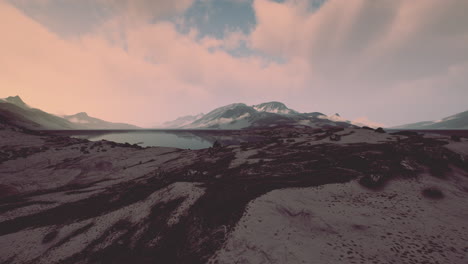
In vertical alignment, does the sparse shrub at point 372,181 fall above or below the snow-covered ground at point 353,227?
above

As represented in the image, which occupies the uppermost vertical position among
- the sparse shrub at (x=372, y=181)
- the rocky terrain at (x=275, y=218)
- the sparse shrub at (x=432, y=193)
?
the sparse shrub at (x=372, y=181)

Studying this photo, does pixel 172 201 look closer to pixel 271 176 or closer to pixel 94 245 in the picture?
pixel 94 245

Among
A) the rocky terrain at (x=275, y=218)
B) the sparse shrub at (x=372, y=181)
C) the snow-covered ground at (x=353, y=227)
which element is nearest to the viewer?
the snow-covered ground at (x=353, y=227)

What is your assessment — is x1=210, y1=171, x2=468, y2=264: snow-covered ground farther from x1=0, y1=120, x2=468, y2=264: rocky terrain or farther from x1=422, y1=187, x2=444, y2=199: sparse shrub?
x1=422, y1=187, x2=444, y2=199: sparse shrub

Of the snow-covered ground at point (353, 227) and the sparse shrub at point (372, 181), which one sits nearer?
the snow-covered ground at point (353, 227)

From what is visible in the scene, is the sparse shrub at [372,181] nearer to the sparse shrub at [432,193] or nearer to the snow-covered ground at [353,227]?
the snow-covered ground at [353,227]

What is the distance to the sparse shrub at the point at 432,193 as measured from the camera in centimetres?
A: 1521

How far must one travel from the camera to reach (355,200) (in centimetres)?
1533

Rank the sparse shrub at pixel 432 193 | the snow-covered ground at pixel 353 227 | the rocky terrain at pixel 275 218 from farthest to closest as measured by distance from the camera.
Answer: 1. the sparse shrub at pixel 432 193
2. the rocky terrain at pixel 275 218
3. the snow-covered ground at pixel 353 227

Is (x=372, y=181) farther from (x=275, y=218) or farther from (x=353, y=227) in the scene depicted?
(x=275, y=218)

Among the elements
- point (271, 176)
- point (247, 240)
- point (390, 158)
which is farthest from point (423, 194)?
point (247, 240)

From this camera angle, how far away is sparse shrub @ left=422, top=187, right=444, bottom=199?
599 inches

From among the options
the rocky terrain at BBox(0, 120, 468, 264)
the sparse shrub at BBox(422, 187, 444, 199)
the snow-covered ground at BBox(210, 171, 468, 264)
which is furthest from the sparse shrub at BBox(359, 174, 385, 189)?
the sparse shrub at BBox(422, 187, 444, 199)

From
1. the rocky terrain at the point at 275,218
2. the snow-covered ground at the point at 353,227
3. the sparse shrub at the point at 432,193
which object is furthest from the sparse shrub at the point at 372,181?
the sparse shrub at the point at 432,193
